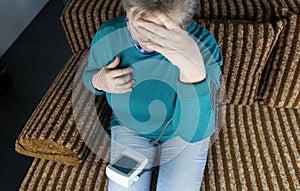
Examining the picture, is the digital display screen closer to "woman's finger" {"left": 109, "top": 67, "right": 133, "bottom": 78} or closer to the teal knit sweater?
the teal knit sweater

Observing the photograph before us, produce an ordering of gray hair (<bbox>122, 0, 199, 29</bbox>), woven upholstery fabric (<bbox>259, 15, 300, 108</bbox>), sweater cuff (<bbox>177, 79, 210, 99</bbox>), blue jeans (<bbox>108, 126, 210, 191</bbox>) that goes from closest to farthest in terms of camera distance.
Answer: gray hair (<bbox>122, 0, 199, 29</bbox>), sweater cuff (<bbox>177, 79, 210, 99</bbox>), blue jeans (<bbox>108, 126, 210, 191</bbox>), woven upholstery fabric (<bbox>259, 15, 300, 108</bbox>)

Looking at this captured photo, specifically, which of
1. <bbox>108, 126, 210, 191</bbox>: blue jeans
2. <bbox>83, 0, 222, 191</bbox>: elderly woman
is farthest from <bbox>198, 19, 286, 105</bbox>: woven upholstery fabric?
A: <bbox>108, 126, 210, 191</bbox>: blue jeans

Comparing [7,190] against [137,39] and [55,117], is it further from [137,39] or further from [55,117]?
[137,39]

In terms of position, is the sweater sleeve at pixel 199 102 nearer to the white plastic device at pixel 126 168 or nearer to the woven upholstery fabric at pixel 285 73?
the white plastic device at pixel 126 168

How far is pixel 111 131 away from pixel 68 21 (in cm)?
47

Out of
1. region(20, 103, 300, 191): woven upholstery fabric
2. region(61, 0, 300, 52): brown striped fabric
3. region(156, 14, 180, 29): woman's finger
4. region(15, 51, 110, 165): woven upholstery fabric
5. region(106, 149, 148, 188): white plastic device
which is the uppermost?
Answer: region(156, 14, 180, 29): woman's finger

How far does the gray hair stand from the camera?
69cm

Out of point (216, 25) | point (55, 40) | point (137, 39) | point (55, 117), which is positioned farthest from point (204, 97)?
point (55, 40)

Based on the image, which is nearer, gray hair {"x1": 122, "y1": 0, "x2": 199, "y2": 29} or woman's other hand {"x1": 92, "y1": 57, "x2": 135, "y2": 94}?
gray hair {"x1": 122, "y1": 0, "x2": 199, "y2": 29}

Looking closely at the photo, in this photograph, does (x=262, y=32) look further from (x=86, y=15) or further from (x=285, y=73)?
(x=86, y=15)

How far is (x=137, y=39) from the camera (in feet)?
2.68

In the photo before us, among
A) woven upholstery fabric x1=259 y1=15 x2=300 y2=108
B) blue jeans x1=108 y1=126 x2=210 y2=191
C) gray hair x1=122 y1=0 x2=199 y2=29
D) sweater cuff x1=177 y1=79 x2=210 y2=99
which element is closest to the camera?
gray hair x1=122 y1=0 x2=199 y2=29

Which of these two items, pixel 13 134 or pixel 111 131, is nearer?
pixel 111 131

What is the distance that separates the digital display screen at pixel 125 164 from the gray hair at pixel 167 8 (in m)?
0.42
